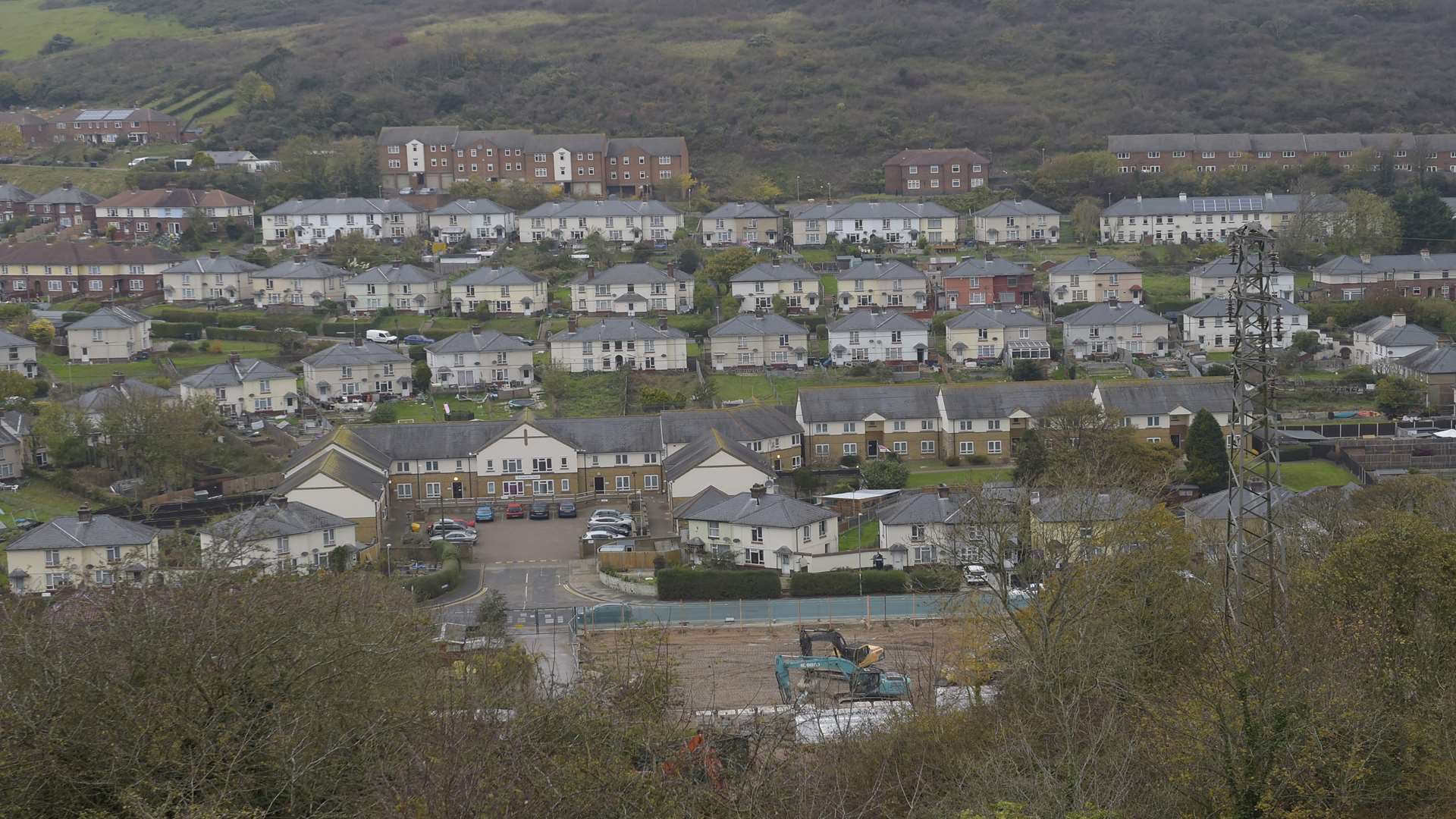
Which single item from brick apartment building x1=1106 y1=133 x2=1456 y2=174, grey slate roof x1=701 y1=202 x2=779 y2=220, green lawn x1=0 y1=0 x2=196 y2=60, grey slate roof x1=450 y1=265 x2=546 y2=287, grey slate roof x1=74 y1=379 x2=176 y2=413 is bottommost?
grey slate roof x1=74 y1=379 x2=176 y2=413

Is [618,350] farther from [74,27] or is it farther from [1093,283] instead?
[74,27]

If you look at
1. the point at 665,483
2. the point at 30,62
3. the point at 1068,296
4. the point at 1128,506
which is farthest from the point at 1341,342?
the point at 30,62

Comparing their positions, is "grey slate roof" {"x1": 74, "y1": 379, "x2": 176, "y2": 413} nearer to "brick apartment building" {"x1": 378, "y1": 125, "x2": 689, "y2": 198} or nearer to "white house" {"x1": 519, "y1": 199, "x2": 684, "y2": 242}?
"white house" {"x1": 519, "y1": 199, "x2": 684, "y2": 242}

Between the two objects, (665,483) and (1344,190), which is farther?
(1344,190)

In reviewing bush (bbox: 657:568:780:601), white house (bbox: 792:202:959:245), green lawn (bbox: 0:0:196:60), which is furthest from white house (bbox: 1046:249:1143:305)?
green lawn (bbox: 0:0:196:60)

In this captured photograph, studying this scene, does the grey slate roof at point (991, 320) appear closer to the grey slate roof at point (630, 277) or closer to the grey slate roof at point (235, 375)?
the grey slate roof at point (630, 277)

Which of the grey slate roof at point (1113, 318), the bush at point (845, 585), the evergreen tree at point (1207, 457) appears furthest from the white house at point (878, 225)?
the bush at point (845, 585)

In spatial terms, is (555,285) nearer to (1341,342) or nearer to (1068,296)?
(1068,296)
